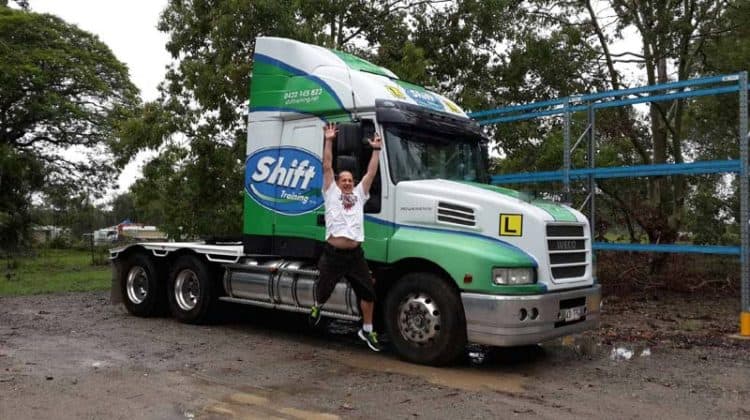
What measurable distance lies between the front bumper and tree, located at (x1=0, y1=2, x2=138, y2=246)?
24.0 meters

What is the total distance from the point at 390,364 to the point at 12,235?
24.0 meters


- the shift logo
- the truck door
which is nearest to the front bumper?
the truck door

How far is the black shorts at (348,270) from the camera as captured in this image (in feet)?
23.2

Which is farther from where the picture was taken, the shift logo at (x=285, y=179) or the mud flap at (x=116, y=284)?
the mud flap at (x=116, y=284)

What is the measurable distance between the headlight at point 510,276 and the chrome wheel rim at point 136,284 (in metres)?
6.40

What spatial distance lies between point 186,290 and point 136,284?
4.25 feet

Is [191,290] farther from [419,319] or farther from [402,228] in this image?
[419,319]

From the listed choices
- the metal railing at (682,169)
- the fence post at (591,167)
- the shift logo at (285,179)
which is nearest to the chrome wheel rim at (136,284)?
the shift logo at (285,179)

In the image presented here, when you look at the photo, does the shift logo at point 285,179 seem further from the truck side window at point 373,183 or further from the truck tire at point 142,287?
the truck tire at point 142,287

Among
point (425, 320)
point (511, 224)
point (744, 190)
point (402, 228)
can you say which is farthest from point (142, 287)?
point (744, 190)

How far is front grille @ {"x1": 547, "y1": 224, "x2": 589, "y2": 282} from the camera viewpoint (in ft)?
22.9

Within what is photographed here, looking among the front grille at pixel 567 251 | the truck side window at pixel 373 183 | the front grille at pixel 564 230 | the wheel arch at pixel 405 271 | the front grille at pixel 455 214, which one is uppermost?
the truck side window at pixel 373 183

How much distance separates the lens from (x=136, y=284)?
10.9 meters

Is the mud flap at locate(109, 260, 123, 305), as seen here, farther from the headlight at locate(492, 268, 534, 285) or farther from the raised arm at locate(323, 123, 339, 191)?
the headlight at locate(492, 268, 534, 285)
